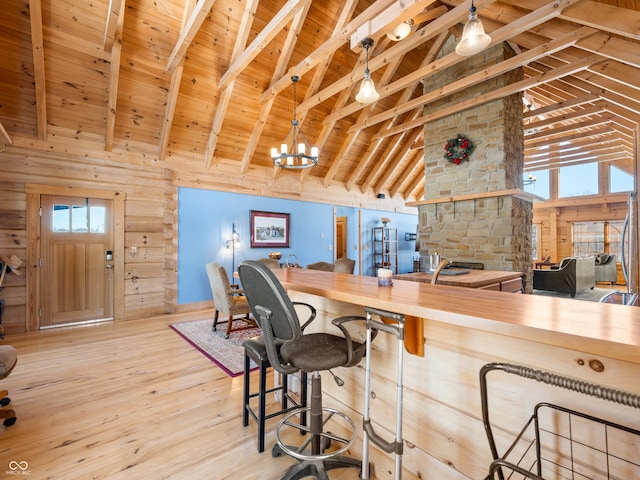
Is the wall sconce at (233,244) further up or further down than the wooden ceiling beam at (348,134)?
further down

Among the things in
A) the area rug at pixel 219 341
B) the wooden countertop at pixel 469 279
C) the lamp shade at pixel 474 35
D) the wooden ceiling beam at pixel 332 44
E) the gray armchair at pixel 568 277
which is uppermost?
the wooden ceiling beam at pixel 332 44

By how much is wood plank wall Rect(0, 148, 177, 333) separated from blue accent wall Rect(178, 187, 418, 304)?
0.23m

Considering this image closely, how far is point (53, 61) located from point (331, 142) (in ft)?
15.9

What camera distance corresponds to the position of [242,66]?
407 centimetres

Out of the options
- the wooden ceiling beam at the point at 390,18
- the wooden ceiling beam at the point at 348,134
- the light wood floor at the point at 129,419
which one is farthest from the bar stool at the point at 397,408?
the wooden ceiling beam at the point at 348,134

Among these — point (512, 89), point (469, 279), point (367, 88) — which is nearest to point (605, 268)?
point (512, 89)

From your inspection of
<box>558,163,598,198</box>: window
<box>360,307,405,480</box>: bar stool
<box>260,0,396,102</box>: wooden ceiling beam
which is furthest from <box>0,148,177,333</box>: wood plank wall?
<box>558,163,598,198</box>: window

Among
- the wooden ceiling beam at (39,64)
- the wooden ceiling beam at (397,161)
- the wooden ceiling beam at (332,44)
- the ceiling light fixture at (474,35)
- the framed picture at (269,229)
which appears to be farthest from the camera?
the wooden ceiling beam at (397,161)

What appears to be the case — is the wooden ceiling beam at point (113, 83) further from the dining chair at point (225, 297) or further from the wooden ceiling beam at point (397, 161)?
the wooden ceiling beam at point (397, 161)

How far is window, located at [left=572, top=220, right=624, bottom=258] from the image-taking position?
370 inches

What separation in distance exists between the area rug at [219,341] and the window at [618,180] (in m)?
11.6

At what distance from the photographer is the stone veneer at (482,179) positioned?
4.66 m

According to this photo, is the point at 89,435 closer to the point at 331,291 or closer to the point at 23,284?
the point at 331,291

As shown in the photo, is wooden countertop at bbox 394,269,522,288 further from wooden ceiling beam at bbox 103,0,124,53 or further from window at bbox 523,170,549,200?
window at bbox 523,170,549,200
